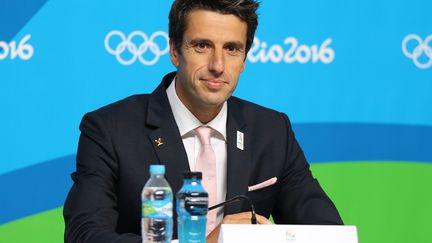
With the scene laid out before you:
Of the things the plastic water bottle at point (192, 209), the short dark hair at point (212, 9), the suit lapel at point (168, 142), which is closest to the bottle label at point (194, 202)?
the plastic water bottle at point (192, 209)

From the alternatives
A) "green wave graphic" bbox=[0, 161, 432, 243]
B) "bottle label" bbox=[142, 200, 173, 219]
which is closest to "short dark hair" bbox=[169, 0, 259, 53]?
"bottle label" bbox=[142, 200, 173, 219]

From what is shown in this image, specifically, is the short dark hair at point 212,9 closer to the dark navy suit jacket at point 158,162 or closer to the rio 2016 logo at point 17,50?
the dark navy suit jacket at point 158,162

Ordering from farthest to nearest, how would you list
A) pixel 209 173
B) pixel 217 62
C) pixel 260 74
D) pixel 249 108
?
1. pixel 260 74
2. pixel 249 108
3. pixel 209 173
4. pixel 217 62

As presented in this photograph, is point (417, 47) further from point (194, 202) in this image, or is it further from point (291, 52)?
point (194, 202)

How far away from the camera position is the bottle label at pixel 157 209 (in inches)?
90.7

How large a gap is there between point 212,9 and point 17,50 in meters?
1.13

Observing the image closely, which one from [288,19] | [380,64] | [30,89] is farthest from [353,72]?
[30,89]

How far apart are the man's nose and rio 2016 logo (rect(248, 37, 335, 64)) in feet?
3.14

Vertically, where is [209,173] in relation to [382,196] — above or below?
above

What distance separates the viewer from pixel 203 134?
10.3 feet

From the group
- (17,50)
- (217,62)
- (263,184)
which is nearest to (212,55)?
(217,62)

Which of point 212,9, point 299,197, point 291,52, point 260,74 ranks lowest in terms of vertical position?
point 299,197

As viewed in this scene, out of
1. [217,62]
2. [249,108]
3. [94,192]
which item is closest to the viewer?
[94,192]

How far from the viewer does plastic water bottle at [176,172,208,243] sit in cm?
244
